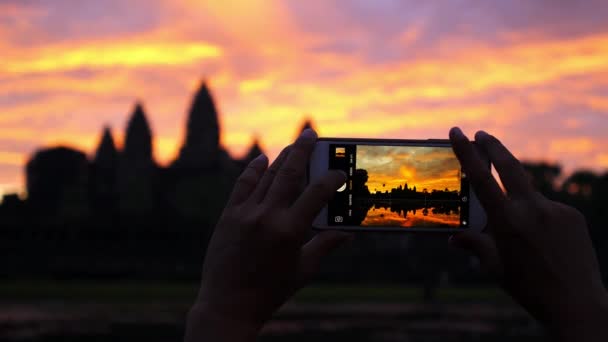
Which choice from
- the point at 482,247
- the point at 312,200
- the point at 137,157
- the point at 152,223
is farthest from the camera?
the point at 137,157

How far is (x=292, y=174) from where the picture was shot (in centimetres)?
218

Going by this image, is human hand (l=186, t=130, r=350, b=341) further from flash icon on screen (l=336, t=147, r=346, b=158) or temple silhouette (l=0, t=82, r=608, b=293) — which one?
flash icon on screen (l=336, t=147, r=346, b=158)

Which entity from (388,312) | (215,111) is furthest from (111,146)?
(388,312)

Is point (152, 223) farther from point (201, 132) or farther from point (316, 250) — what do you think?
point (201, 132)

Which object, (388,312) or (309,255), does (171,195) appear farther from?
(309,255)

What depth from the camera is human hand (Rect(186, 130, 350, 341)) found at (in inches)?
82.8

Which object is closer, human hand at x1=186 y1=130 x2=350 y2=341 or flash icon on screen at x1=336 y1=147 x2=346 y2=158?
human hand at x1=186 y1=130 x2=350 y2=341

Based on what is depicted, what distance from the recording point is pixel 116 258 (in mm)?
54000

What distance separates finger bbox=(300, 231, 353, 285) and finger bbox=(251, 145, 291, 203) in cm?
26

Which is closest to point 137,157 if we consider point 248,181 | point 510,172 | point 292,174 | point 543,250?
point 248,181

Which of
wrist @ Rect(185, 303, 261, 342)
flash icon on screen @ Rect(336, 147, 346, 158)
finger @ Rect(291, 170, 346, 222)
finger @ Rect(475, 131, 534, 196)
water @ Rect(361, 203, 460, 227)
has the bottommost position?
wrist @ Rect(185, 303, 261, 342)

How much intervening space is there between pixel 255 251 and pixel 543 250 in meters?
0.75

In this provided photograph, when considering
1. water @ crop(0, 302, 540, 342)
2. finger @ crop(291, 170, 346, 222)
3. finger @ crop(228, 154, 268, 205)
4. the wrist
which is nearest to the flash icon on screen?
finger @ crop(228, 154, 268, 205)

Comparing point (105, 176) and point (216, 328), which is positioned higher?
point (105, 176)
